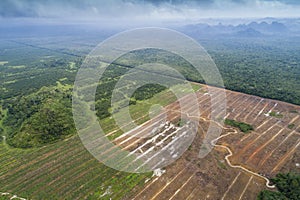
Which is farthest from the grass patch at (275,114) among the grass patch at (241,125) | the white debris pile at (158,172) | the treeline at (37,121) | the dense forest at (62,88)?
the treeline at (37,121)

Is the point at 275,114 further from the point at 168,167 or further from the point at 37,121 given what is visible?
the point at 37,121

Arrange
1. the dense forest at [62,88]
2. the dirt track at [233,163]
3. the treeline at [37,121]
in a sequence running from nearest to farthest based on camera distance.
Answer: the dirt track at [233,163]
the treeline at [37,121]
the dense forest at [62,88]

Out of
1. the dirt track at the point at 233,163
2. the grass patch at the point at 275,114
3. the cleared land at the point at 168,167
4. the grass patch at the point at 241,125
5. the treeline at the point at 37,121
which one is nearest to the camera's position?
the dirt track at the point at 233,163

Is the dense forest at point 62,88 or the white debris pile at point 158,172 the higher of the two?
the white debris pile at point 158,172

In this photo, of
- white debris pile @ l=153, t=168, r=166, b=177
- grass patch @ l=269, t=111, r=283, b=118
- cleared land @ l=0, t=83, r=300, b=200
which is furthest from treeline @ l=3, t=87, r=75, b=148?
grass patch @ l=269, t=111, r=283, b=118

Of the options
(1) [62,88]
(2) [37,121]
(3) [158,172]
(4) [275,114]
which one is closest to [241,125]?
(4) [275,114]

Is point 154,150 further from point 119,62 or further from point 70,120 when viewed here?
point 119,62

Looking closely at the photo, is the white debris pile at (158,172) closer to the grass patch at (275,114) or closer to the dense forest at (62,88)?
the dense forest at (62,88)

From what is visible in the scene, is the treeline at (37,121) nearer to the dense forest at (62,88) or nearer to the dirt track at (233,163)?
the dense forest at (62,88)

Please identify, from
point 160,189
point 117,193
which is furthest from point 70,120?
point 160,189

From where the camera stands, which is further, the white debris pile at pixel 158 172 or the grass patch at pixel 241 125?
the grass patch at pixel 241 125
